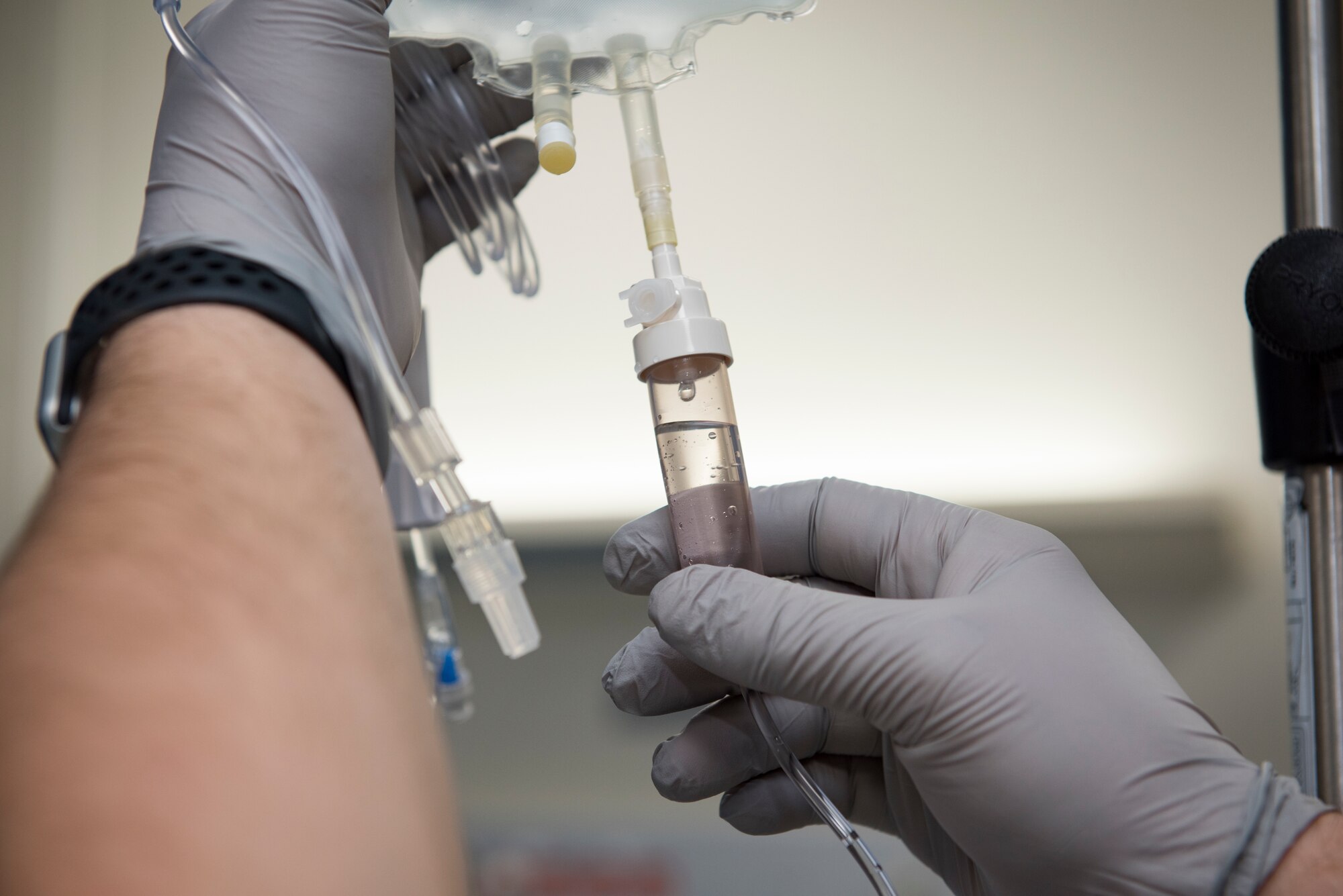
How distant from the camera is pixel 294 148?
63 centimetres

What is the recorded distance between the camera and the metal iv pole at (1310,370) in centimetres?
59

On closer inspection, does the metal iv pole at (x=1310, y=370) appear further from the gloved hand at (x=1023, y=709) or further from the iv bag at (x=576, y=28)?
the iv bag at (x=576, y=28)

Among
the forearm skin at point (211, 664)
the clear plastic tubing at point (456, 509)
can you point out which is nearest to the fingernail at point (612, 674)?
the clear plastic tubing at point (456, 509)

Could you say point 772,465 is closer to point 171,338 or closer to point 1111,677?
point 1111,677

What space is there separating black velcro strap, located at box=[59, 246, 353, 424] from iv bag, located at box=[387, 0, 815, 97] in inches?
11.7

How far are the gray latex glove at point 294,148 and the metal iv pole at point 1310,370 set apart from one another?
2.11 ft

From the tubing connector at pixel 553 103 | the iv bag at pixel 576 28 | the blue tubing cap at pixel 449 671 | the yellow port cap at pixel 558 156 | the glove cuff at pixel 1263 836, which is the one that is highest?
the iv bag at pixel 576 28

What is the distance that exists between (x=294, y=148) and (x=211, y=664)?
1.59 feet

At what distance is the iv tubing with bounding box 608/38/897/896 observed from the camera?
1.95 feet

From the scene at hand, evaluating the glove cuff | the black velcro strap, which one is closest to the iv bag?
the black velcro strap

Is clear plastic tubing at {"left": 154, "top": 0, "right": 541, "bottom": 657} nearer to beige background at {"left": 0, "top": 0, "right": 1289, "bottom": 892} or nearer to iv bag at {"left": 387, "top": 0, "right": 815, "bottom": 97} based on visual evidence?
iv bag at {"left": 387, "top": 0, "right": 815, "bottom": 97}

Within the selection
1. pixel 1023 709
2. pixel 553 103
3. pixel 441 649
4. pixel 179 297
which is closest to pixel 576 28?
pixel 553 103

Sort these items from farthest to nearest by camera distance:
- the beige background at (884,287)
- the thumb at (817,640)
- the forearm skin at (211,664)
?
the beige background at (884,287), the thumb at (817,640), the forearm skin at (211,664)

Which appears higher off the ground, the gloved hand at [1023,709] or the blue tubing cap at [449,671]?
the blue tubing cap at [449,671]
